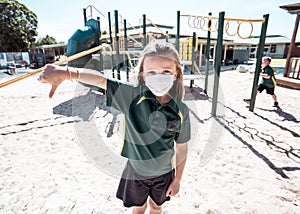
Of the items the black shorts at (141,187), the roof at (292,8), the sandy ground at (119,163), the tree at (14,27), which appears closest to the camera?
the black shorts at (141,187)

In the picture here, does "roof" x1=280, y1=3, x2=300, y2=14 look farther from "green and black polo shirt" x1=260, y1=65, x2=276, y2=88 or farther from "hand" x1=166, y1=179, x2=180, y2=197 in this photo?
"hand" x1=166, y1=179, x2=180, y2=197

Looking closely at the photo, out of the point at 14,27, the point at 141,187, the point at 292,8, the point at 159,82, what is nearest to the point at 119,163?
the point at 141,187

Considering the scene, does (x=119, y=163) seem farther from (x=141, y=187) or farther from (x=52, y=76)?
(x=52, y=76)

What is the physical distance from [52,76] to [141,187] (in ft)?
3.18

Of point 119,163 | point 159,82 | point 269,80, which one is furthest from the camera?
point 269,80

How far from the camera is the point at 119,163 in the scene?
2.94m

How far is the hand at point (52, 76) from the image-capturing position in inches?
37.4

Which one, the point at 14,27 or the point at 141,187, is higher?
the point at 14,27

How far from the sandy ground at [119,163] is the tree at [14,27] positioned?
28289mm

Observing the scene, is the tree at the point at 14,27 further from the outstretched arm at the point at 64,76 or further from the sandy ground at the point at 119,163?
the outstretched arm at the point at 64,76

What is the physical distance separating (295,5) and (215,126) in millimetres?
7718

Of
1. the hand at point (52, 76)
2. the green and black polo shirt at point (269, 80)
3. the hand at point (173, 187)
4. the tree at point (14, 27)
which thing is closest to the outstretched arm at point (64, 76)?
the hand at point (52, 76)

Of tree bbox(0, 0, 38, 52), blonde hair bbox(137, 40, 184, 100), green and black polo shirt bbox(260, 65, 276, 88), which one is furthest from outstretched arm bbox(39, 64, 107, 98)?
tree bbox(0, 0, 38, 52)

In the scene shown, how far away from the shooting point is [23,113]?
5336 millimetres
